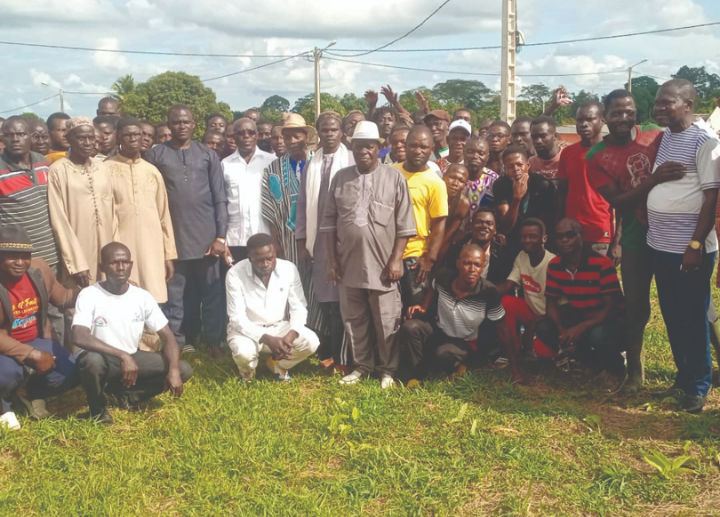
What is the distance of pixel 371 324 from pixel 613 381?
1874mm

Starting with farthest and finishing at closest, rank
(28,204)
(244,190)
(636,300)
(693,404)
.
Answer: (244,190), (28,204), (636,300), (693,404)

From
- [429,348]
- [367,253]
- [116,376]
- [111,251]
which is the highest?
[111,251]

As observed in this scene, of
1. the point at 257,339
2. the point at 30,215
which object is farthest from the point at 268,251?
the point at 30,215

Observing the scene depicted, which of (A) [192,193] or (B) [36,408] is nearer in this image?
(B) [36,408]

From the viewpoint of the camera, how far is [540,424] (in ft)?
14.9

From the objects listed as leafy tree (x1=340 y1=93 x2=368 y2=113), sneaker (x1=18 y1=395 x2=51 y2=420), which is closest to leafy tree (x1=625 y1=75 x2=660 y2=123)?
leafy tree (x1=340 y1=93 x2=368 y2=113)

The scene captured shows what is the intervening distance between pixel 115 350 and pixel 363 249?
1.87 m

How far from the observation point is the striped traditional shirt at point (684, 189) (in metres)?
4.23

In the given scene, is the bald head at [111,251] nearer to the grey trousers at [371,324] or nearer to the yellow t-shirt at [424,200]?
the grey trousers at [371,324]

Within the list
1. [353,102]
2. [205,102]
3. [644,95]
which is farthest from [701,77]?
[205,102]

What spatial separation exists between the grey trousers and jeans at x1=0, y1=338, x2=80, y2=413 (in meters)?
2.02

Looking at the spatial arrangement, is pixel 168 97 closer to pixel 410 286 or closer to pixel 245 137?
pixel 245 137

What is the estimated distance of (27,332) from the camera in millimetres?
4766

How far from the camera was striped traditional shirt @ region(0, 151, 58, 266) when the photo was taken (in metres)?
5.02
